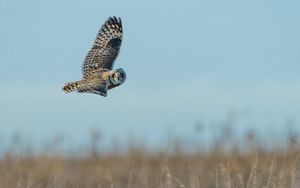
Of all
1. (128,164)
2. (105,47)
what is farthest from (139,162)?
(105,47)

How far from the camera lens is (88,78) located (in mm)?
4551

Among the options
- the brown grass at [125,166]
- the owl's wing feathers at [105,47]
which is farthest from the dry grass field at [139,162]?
the owl's wing feathers at [105,47]

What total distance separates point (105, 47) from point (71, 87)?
777mm

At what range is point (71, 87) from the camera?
457 cm

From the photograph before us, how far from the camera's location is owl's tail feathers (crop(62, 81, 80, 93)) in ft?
14.8

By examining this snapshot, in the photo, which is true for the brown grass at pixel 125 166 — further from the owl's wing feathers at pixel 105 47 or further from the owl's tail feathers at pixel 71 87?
the owl's tail feathers at pixel 71 87

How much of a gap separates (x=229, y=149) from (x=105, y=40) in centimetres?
611

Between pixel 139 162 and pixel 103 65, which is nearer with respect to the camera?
pixel 103 65

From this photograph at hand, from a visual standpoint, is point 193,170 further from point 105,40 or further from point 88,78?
point 88,78

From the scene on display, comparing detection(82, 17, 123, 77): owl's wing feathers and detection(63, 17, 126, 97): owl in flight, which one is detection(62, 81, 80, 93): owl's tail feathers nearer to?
detection(63, 17, 126, 97): owl in flight

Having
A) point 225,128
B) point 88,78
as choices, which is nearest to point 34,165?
point 225,128

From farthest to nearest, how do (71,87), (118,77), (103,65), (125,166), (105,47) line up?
(125,166), (105,47), (103,65), (71,87), (118,77)

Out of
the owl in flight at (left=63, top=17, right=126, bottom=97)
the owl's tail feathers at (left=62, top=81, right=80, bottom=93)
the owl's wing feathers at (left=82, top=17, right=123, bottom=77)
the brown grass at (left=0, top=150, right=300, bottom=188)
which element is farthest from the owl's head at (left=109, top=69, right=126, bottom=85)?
the brown grass at (left=0, top=150, right=300, bottom=188)

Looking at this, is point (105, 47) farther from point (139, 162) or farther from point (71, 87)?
point (139, 162)
